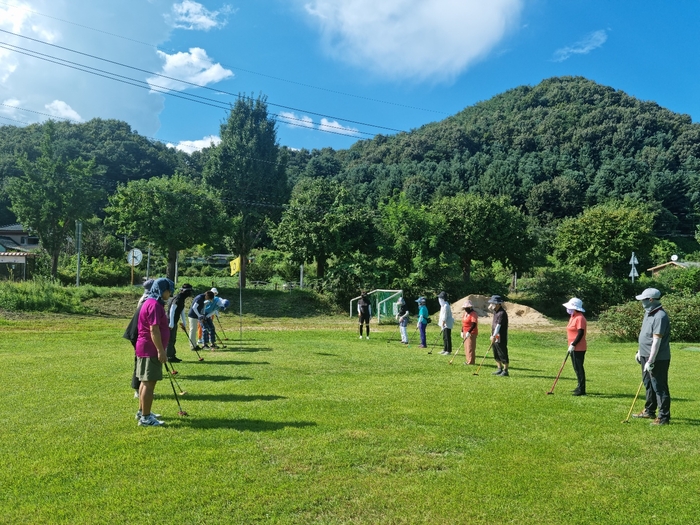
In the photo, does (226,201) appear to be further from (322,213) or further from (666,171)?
(666,171)

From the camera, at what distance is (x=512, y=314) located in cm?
3275

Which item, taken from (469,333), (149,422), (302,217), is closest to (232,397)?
(149,422)

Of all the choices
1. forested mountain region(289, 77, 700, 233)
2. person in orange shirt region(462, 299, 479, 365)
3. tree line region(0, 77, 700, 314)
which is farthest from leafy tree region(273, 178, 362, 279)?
forested mountain region(289, 77, 700, 233)

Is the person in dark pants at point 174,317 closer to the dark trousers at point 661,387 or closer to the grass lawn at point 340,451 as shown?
the grass lawn at point 340,451

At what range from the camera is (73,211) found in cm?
3712

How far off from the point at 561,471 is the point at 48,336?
763 inches

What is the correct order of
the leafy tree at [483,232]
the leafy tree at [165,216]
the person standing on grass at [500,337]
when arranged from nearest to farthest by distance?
the person standing on grass at [500,337] → the leafy tree at [165,216] → the leafy tree at [483,232]

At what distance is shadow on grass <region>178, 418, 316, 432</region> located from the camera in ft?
22.7

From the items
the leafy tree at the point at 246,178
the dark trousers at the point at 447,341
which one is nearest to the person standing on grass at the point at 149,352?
the dark trousers at the point at 447,341

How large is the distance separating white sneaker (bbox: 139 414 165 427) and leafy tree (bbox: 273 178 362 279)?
28.4m

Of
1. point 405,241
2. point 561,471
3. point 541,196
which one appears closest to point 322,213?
point 405,241

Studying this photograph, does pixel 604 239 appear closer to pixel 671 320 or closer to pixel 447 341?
pixel 671 320

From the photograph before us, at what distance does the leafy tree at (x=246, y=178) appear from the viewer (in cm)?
4212

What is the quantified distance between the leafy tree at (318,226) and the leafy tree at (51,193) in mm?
14286
